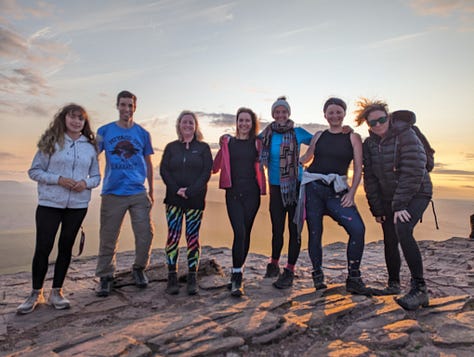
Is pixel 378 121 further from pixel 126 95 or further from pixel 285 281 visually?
pixel 126 95

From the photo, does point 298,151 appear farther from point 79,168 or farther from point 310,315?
point 79,168

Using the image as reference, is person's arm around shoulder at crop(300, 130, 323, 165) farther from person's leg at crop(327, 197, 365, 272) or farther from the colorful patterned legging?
the colorful patterned legging

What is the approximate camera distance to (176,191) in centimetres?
532

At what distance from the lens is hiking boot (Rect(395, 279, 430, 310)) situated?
15.1 feet

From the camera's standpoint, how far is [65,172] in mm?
4840

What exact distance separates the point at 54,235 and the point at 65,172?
90cm

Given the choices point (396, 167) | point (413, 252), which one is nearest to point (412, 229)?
point (413, 252)

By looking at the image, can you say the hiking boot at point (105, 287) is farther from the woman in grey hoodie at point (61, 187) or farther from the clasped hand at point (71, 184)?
the clasped hand at point (71, 184)

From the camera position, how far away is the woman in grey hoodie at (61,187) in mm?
4723

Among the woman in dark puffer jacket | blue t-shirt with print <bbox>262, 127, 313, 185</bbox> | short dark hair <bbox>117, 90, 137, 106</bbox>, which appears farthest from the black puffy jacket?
short dark hair <bbox>117, 90, 137, 106</bbox>

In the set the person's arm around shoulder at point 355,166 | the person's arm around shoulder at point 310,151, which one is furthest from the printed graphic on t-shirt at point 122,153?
the person's arm around shoulder at point 355,166

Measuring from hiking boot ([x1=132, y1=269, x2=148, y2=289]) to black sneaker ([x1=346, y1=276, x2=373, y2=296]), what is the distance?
329 centimetres

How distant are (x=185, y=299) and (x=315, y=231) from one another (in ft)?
7.39

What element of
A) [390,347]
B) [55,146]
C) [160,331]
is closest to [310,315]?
[390,347]
